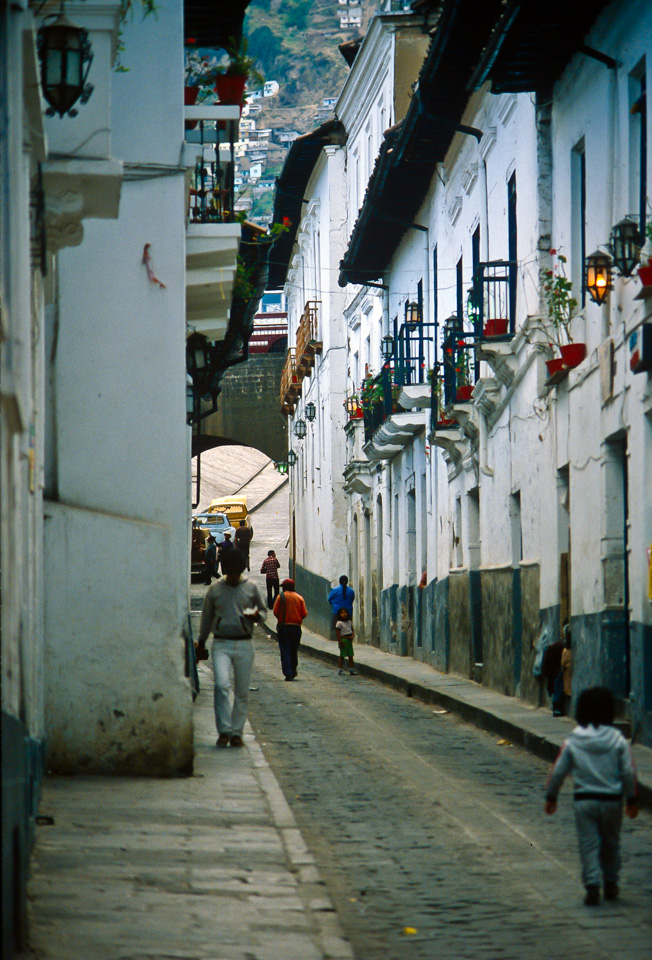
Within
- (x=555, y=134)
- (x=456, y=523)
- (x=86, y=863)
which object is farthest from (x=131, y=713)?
(x=456, y=523)

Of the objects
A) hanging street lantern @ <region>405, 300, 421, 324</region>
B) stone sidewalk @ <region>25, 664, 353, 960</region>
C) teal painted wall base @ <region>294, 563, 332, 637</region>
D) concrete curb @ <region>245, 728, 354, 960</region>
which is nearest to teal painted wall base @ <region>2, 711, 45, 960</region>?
stone sidewalk @ <region>25, 664, 353, 960</region>

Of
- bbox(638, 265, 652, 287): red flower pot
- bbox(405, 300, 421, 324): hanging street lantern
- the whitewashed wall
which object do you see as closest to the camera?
the whitewashed wall

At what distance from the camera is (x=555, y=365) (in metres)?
14.5

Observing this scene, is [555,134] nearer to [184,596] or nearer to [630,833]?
[184,596]

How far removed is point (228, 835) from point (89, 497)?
3321mm

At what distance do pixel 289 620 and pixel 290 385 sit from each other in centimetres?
2202

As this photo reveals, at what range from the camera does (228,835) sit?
8.21m

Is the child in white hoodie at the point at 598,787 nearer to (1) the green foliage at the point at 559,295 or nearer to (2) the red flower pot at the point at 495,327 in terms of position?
(1) the green foliage at the point at 559,295

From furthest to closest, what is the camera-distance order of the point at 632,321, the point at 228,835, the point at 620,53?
the point at 620,53 → the point at 632,321 → the point at 228,835

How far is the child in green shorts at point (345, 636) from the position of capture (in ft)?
75.8

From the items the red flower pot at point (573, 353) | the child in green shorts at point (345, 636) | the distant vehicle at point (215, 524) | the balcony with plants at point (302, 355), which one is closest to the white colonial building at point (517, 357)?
the red flower pot at point (573, 353)

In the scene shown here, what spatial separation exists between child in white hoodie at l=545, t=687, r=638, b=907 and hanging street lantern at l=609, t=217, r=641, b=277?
5.51 meters

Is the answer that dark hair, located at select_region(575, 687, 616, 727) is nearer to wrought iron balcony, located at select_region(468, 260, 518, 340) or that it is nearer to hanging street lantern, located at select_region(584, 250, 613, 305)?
hanging street lantern, located at select_region(584, 250, 613, 305)

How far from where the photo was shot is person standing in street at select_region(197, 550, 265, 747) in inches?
482
